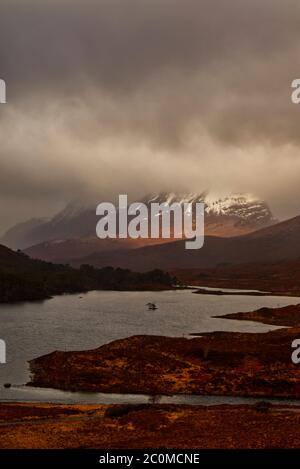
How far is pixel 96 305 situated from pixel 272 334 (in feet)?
309

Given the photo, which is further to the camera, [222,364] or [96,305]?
[96,305]

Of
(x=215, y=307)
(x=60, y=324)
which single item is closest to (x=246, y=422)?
(x=60, y=324)

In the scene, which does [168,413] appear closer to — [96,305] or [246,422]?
[246,422]

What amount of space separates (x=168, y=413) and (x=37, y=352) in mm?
50337

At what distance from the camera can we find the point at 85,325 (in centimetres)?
13950

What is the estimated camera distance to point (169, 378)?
78562mm

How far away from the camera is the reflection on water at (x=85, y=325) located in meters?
101

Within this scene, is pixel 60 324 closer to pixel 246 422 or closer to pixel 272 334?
pixel 272 334

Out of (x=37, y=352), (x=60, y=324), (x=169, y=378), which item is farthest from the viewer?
(x=60, y=324)

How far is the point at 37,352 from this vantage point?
9900 cm

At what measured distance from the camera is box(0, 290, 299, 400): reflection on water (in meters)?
101

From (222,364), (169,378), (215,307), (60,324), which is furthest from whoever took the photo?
(215,307)
